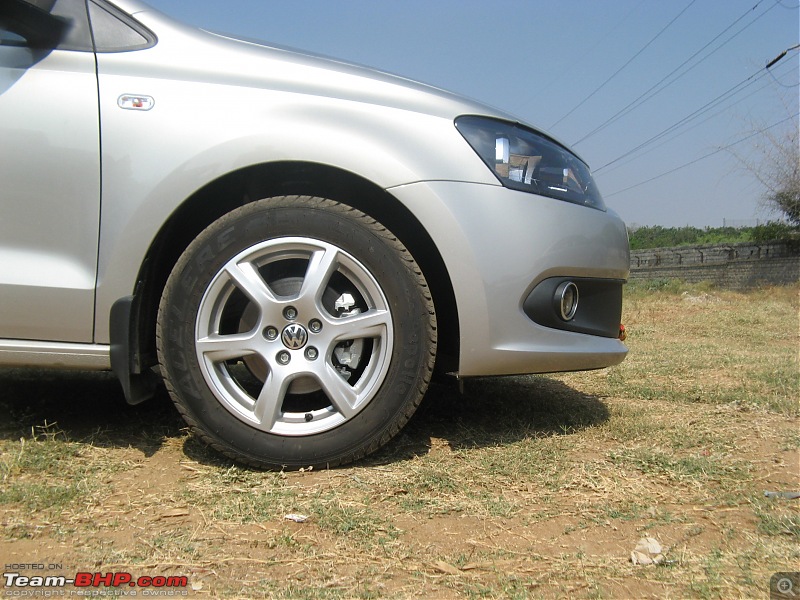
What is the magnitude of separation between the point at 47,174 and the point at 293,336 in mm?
974

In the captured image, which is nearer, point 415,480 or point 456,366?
point 415,480

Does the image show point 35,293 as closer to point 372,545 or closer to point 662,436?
point 372,545

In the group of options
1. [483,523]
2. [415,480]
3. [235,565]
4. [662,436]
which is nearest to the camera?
[235,565]

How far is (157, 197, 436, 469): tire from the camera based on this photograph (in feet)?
7.00

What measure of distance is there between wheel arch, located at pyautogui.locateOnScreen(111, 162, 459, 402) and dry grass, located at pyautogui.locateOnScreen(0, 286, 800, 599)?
0.36m

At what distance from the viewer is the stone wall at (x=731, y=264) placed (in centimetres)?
2262

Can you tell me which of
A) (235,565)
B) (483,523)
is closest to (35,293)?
(235,565)

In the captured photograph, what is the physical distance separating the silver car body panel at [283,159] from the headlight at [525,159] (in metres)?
0.05

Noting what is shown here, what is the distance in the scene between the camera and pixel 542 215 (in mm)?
2268

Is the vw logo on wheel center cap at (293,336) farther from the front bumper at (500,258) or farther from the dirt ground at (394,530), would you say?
the front bumper at (500,258)

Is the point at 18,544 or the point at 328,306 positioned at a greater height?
the point at 328,306

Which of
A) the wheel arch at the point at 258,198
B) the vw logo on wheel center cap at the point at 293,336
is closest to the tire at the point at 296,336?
the vw logo on wheel center cap at the point at 293,336

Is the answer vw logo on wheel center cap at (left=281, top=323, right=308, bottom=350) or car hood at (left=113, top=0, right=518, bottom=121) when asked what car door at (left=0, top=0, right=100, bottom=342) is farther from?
vw logo on wheel center cap at (left=281, top=323, right=308, bottom=350)

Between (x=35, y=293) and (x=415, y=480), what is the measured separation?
141cm
